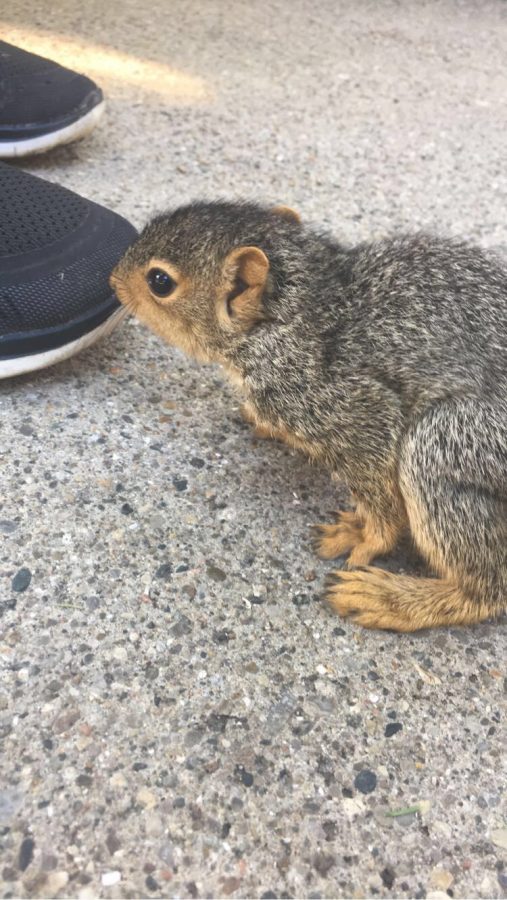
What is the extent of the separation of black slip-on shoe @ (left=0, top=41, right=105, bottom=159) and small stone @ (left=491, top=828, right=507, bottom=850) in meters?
2.89

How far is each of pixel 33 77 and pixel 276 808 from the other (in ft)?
9.27

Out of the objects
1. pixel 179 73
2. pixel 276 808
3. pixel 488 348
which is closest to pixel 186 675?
pixel 276 808

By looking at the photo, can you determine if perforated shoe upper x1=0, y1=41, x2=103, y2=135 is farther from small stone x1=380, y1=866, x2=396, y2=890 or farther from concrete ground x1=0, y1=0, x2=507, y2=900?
small stone x1=380, y1=866, x2=396, y2=890

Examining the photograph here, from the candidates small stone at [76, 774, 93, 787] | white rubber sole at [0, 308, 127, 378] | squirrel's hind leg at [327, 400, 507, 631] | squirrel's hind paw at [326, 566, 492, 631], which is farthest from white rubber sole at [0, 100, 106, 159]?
small stone at [76, 774, 93, 787]

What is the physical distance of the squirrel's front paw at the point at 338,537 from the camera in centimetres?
210

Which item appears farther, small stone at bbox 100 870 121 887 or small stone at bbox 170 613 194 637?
small stone at bbox 170 613 194 637

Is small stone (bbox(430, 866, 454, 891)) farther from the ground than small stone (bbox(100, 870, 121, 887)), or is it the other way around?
small stone (bbox(430, 866, 454, 891))

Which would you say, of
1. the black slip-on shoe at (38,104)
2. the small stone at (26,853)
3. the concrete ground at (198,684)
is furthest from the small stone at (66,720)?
the black slip-on shoe at (38,104)

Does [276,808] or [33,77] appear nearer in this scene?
[276,808]

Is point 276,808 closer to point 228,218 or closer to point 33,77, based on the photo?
point 228,218

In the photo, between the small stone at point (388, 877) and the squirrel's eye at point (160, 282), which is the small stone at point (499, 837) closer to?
the small stone at point (388, 877)

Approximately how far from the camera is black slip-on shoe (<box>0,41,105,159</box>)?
3082 mm

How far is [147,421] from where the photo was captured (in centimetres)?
240

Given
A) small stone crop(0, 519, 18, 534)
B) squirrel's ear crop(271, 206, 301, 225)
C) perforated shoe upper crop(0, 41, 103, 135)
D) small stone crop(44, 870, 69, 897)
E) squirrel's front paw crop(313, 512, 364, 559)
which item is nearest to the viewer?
small stone crop(44, 870, 69, 897)
